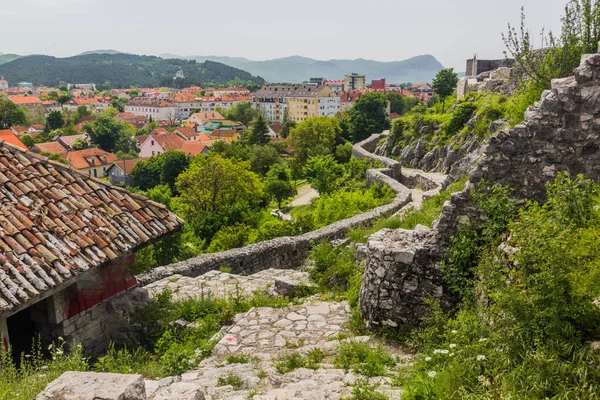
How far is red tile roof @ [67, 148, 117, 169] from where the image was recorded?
7662cm

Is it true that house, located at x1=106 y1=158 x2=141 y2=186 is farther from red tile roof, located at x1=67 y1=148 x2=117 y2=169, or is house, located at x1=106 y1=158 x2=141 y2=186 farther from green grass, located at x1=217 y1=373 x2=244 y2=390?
green grass, located at x1=217 y1=373 x2=244 y2=390

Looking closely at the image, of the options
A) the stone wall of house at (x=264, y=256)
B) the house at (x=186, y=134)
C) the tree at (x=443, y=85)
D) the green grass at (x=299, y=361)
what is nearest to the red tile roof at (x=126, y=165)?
the house at (x=186, y=134)

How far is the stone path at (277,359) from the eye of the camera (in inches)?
191

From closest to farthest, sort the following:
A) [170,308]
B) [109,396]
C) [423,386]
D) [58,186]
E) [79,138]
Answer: [109,396] < [423,386] < [58,186] < [170,308] < [79,138]

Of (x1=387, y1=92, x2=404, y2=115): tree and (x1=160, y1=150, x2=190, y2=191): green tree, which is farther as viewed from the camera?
(x1=387, y1=92, x2=404, y2=115): tree

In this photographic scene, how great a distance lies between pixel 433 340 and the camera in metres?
5.87

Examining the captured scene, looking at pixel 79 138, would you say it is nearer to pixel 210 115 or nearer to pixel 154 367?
pixel 210 115

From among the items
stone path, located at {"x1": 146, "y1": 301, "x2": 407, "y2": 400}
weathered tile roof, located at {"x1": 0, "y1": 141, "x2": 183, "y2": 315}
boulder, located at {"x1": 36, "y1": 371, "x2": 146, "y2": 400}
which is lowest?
stone path, located at {"x1": 146, "y1": 301, "x2": 407, "y2": 400}

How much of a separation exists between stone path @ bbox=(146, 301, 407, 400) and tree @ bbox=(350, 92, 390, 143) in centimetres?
5015

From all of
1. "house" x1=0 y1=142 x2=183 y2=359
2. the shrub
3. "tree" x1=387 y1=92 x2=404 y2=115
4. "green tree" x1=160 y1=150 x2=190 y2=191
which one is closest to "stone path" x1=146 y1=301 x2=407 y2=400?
the shrub

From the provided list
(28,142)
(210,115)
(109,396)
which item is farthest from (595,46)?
(210,115)

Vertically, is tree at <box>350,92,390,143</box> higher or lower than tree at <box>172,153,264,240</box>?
higher

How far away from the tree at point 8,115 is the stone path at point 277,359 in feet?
374

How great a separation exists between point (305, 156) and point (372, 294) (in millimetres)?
46516
